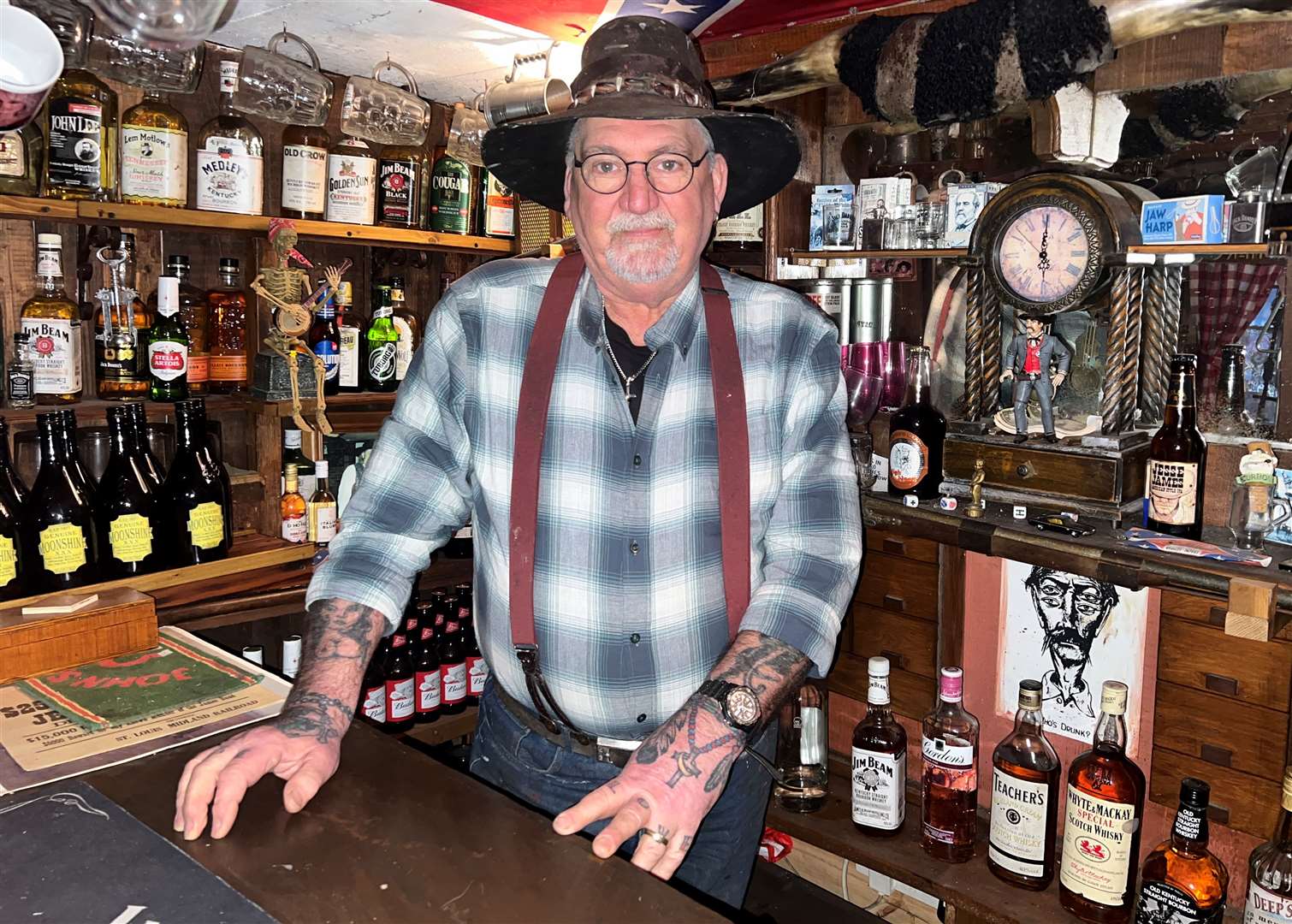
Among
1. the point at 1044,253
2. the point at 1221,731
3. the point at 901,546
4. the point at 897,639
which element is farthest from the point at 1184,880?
the point at 1044,253

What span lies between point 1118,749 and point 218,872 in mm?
1620

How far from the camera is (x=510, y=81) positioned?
7.84ft

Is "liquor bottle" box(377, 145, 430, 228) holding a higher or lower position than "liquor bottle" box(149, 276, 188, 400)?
higher

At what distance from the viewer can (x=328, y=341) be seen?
2.65 meters

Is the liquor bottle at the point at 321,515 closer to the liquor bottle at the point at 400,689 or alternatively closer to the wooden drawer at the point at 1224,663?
the liquor bottle at the point at 400,689

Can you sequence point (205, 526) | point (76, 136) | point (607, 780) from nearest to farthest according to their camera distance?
point (607, 780), point (76, 136), point (205, 526)

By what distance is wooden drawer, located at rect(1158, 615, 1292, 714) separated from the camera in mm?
1700

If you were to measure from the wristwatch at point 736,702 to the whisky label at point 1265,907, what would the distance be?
1.09m

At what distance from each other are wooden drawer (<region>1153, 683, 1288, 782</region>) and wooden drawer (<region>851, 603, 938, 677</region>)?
19.0 inches

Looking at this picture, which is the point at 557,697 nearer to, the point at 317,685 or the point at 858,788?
the point at 317,685

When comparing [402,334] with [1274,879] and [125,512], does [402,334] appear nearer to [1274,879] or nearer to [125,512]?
[125,512]

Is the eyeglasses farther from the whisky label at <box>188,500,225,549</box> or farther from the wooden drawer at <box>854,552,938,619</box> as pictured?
the whisky label at <box>188,500,225,549</box>

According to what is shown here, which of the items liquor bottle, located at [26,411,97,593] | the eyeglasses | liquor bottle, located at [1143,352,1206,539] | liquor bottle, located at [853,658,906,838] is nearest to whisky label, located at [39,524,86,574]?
liquor bottle, located at [26,411,97,593]

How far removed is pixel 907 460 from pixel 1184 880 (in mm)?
964
